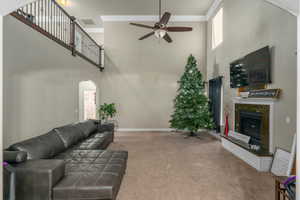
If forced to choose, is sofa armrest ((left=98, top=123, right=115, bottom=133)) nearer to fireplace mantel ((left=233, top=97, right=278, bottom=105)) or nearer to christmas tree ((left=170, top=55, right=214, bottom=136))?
christmas tree ((left=170, top=55, right=214, bottom=136))

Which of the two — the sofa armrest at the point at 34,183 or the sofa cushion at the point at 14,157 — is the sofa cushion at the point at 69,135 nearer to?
the sofa cushion at the point at 14,157

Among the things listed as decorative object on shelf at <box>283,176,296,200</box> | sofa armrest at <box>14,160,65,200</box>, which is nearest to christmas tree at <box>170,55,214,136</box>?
decorative object on shelf at <box>283,176,296,200</box>

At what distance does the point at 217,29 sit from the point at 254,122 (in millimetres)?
3836

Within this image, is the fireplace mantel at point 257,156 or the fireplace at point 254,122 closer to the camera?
the fireplace mantel at point 257,156

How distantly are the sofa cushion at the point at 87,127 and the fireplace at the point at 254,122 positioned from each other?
381cm

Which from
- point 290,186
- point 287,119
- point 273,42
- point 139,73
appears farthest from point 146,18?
point 290,186

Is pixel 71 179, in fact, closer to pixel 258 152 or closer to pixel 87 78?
pixel 258 152

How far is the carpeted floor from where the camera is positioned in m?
2.55

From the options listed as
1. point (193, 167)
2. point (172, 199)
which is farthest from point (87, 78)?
point (172, 199)

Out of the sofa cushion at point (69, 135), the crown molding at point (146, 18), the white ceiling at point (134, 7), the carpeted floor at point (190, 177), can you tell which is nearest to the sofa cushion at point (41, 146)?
the sofa cushion at point (69, 135)

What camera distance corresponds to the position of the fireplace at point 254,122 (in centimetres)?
367

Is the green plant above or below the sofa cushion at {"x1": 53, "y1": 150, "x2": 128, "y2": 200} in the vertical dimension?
above

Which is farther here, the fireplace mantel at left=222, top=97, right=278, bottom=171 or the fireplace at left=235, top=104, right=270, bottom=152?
the fireplace at left=235, top=104, right=270, bottom=152

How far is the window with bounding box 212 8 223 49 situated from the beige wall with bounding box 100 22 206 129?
0.97 meters
